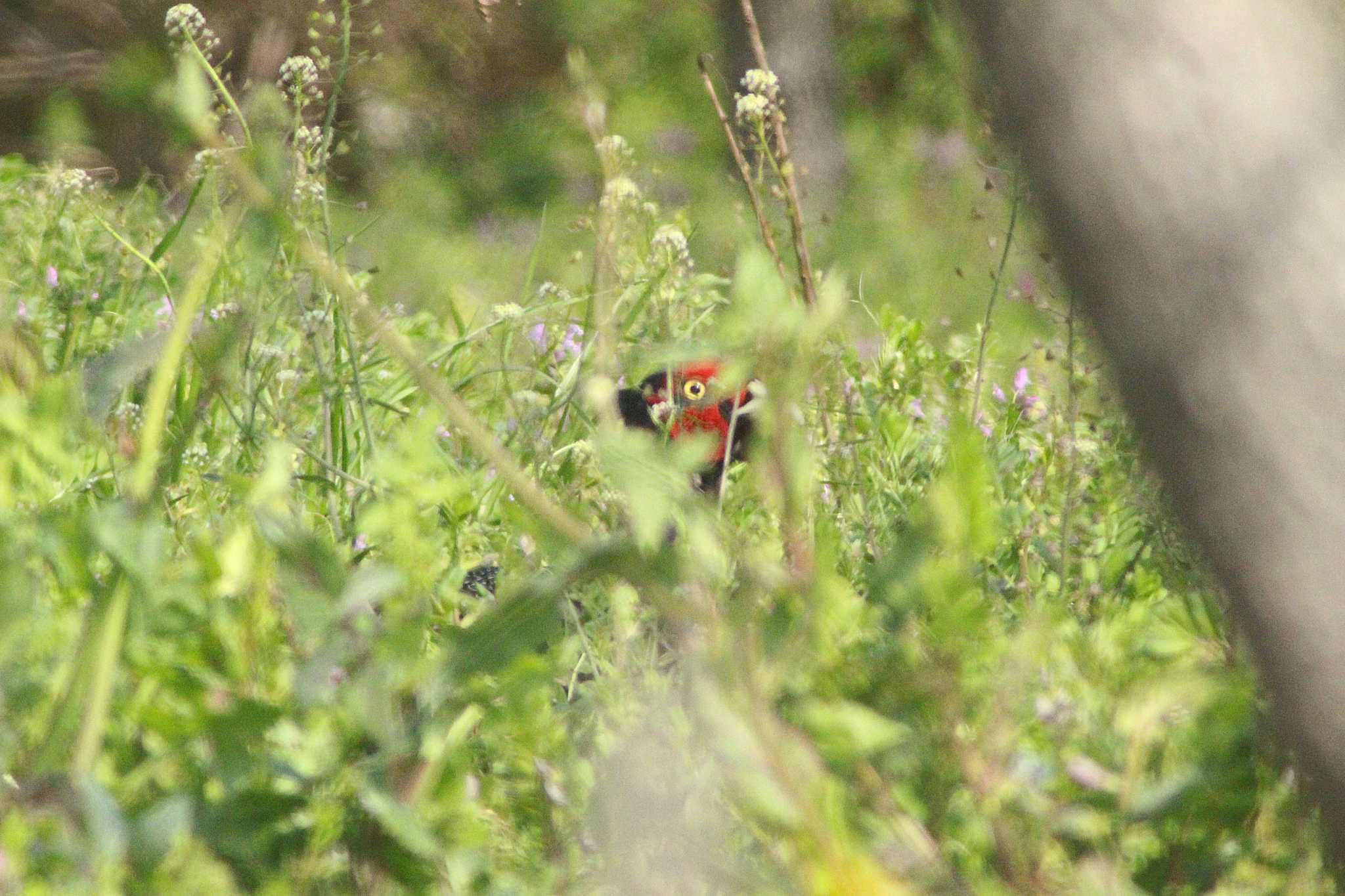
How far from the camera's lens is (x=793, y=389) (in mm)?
914

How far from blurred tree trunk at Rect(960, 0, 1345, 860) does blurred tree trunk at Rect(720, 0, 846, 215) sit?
577 centimetres

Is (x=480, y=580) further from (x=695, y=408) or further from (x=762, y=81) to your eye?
(x=762, y=81)

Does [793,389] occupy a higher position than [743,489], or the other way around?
[793,389]

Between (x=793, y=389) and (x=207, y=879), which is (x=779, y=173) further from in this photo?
(x=207, y=879)

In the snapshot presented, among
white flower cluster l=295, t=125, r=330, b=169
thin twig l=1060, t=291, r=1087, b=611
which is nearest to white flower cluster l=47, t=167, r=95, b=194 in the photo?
white flower cluster l=295, t=125, r=330, b=169

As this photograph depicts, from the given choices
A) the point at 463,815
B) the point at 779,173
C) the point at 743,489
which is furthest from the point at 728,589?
the point at 779,173

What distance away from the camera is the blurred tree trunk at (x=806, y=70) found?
6770mm

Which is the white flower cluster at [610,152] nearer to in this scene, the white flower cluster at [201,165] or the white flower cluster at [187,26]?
the white flower cluster at [201,165]

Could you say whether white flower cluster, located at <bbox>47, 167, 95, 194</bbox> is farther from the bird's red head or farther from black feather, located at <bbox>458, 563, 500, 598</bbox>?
black feather, located at <bbox>458, 563, 500, 598</bbox>

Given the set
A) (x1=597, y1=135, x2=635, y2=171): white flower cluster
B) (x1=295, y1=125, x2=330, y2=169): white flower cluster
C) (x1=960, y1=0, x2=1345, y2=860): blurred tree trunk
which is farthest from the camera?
(x1=295, y1=125, x2=330, y2=169): white flower cluster

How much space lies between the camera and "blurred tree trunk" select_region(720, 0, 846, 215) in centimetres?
677

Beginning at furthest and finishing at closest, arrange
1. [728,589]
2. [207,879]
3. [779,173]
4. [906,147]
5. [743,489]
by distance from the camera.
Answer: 1. [906,147]
2. [779,173]
3. [743,489]
4. [728,589]
5. [207,879]

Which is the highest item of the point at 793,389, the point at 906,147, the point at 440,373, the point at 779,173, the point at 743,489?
the point at 793,389

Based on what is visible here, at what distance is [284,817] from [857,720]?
0.44 metres
